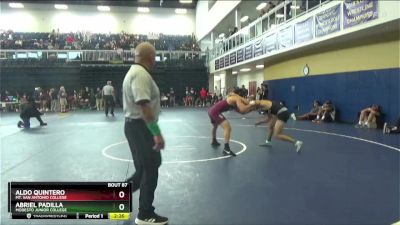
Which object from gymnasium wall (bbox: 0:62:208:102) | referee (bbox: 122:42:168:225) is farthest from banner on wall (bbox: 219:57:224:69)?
referee (bbox: 122:42:168:225)

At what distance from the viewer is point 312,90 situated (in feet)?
48.1

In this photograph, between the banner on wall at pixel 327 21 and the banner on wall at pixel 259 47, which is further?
the banner on wall at pixel 259 47

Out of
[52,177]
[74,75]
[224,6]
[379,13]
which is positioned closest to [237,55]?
[224,6]

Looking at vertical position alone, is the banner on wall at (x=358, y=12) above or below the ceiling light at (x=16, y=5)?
below

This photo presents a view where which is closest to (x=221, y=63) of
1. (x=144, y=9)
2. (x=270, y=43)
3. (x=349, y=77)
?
(x=270, y=43)

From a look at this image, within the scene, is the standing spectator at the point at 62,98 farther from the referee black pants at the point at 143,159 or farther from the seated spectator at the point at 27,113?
the referee black pants at the point at 143,159

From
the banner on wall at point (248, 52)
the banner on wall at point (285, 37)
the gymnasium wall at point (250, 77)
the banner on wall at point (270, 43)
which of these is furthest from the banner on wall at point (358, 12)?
the gymnasium wall at point (250, 77)

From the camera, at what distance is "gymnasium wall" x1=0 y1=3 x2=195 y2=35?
33.1 metres

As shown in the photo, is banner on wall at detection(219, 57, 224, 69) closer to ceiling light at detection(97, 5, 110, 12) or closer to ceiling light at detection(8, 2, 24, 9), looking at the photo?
ceiling light at detection(97, 5, 110, 12)

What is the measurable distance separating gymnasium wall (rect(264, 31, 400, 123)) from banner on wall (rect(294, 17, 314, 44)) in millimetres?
1306

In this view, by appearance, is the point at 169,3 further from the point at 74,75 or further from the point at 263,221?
the point at 263,221

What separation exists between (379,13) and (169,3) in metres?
26.6

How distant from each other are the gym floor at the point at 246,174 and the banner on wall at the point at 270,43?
6695mm

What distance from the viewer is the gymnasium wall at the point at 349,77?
34.0ft
